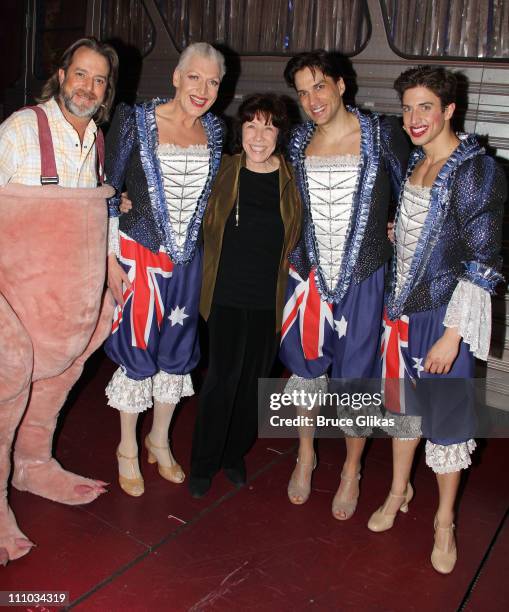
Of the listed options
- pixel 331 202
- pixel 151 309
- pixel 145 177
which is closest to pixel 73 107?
pixel 145 177

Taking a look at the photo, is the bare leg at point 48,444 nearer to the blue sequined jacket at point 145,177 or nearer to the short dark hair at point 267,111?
the blue sequined jacket at point 145,177

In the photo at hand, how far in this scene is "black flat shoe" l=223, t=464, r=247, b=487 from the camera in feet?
9.35

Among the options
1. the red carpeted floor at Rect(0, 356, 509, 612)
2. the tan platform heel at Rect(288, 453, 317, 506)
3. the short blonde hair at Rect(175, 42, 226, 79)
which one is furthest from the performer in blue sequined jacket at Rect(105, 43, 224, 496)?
the tan platform heel at Rect(288, 453, 317, 506)

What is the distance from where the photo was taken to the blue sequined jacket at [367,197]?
2.39 m

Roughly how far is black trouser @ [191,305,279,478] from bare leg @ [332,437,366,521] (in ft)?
1.43

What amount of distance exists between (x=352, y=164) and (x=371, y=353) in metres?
0.75

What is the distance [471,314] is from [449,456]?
0.54 metres

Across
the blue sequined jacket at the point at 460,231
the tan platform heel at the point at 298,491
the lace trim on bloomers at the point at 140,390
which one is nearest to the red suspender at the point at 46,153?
the lace trim on bloomers at the point at 140,390

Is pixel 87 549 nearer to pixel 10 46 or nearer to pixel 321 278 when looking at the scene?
pixel 321 278

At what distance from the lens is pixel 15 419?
2225mm

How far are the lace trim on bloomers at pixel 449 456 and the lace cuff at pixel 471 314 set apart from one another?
36 cm

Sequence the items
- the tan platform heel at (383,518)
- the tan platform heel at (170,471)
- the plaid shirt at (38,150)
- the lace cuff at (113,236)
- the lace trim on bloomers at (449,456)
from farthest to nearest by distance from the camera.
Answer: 1. the tan platform heel at (170,471)
2. the tan platform heel at (383,518)
3. the lace cuff at (113,236)
4. the lace trim on bloomers at (449,456)
5. the plaid shirt at (38,150)

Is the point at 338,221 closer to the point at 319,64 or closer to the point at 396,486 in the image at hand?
the point at 319,64

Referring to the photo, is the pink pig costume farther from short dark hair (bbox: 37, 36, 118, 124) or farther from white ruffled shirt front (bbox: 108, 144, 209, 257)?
white ruffled shirt front (bbox: 108, 144, 209, 257)
